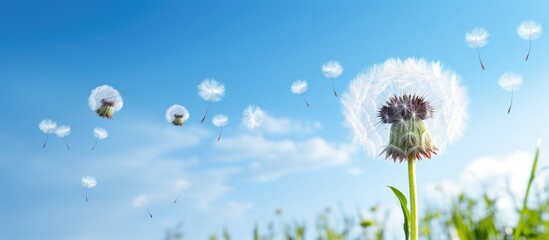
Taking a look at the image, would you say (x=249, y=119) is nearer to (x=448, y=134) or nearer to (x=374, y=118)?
(x=374, y=118)

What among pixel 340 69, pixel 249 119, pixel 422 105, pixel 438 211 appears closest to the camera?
pixel 422 105

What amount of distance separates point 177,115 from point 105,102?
3.34 feet

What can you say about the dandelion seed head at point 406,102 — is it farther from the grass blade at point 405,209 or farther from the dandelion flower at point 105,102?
the dandelion flower at point 105,102

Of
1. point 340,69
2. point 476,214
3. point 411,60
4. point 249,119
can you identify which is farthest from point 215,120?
point 476,214

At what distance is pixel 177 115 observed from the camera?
473 centimetres

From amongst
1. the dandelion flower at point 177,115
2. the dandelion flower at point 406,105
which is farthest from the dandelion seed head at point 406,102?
the dandelion flower at point 177,115

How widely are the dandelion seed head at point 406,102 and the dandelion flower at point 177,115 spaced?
5.46ft

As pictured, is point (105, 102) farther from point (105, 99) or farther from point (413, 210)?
point (413, 210)

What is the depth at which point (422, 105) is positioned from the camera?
3418 mm

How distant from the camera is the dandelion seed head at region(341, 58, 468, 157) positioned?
11.2 ft

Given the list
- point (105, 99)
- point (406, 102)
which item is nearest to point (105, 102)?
point (105, 99)

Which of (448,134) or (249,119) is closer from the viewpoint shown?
(448,134)

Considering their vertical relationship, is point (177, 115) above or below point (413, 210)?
above

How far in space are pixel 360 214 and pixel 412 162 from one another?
358 centimetres
